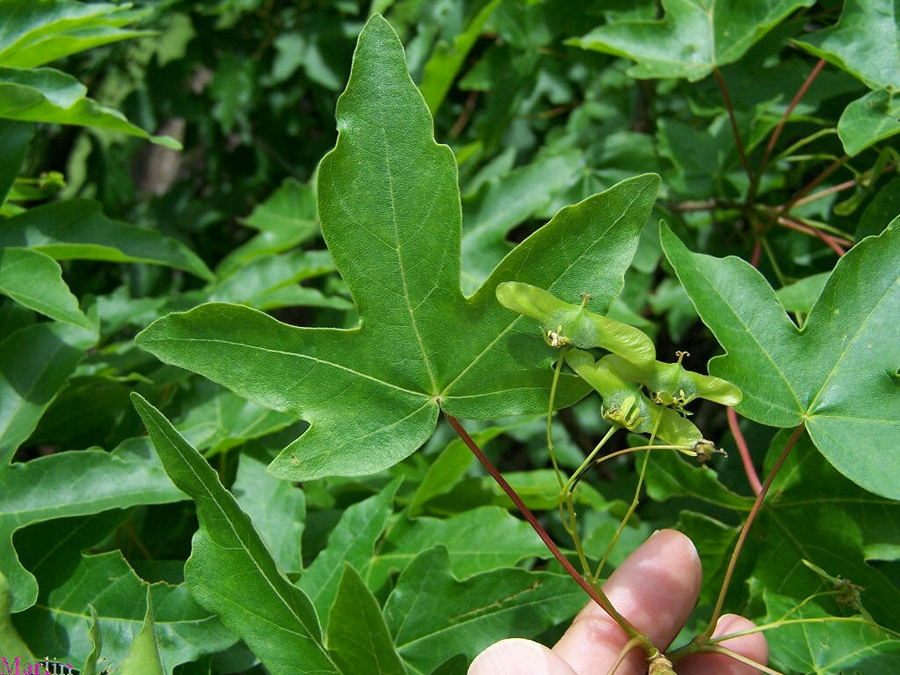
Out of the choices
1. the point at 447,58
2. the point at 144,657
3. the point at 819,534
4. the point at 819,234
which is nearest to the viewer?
the point at 144,657

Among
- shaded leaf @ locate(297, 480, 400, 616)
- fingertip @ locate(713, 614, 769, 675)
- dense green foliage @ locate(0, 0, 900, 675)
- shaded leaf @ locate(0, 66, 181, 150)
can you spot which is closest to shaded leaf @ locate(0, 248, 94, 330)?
dense green foliage @ locate(0, 0, 900, 675)

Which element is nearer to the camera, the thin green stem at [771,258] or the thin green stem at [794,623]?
the thin green stem at [794,623]

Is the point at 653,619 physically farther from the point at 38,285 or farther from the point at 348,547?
the point at 38,285

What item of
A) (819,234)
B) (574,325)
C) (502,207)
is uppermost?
(574,325)

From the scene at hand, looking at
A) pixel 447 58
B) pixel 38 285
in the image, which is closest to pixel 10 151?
pixel 38 285

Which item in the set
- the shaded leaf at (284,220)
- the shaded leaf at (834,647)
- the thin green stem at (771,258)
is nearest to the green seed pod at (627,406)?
the shaded leaf at (834,647)

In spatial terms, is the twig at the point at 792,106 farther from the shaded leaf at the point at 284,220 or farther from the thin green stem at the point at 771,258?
the shaded leaf at the point at 284,220

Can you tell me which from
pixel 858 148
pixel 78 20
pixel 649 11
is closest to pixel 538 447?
pixel 649 11
